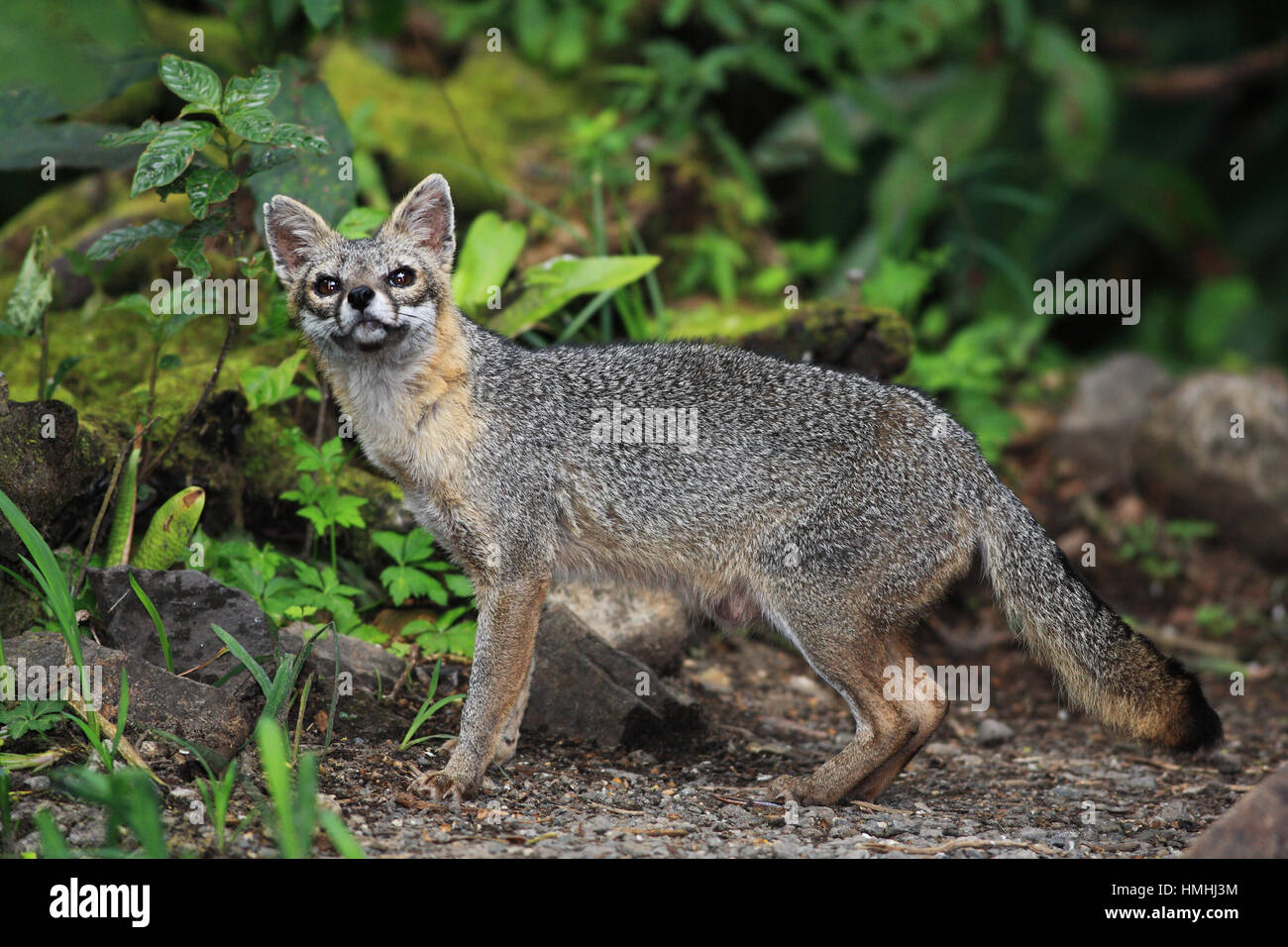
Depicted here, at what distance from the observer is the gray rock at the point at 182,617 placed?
5250 mm

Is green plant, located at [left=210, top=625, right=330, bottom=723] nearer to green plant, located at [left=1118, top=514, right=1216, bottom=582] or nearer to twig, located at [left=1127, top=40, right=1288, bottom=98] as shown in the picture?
green plant, located at [left=1118, top=514, right=1216, bottom=582]

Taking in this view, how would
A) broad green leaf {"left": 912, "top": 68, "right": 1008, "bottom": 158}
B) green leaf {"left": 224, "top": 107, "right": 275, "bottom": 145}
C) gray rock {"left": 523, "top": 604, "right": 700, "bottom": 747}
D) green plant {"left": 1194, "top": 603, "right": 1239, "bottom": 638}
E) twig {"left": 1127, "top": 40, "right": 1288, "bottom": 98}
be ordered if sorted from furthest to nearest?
twig {"left": 1127, "top": 40, "right": 1288, "bottom": 98}, broad green leaf {"left": 912, "top": 68, "right": 1008, "bottom": 158}, green plant {"left": 1194, "top": 603, "right": 1239, "bottom": 638}, gray rock {"left": 523, "top": 604, "right": 700, "bottom": 747}, green leaf {"left": 224, "top": 107, "right": 275, "bottom": 145}

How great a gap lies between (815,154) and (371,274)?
287 inches

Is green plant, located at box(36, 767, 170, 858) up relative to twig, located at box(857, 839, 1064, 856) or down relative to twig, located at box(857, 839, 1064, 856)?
up

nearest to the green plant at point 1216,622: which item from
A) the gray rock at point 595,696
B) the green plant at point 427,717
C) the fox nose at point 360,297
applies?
the gray rock at point 595,696

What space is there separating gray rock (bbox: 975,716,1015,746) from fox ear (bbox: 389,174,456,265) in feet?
13.9

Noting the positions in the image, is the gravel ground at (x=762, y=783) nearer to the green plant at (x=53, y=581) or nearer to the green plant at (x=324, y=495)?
the green plant at (x=53, y=581)

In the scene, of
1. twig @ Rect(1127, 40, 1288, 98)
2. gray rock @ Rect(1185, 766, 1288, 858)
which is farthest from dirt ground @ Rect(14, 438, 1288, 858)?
twig @ Rect(1127, 40, 1288, 98)

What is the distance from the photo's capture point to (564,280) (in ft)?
23.9

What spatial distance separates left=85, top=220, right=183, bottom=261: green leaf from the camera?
5168mm

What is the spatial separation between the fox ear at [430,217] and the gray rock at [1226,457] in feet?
21.2

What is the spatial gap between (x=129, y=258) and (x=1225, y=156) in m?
10.9

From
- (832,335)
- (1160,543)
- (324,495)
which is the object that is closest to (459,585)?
(324,495)

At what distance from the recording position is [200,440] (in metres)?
6.43
